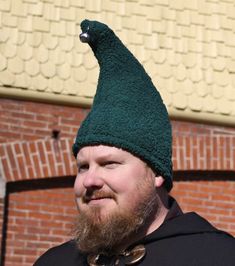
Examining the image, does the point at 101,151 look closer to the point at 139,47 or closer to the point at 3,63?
the point at 3,63

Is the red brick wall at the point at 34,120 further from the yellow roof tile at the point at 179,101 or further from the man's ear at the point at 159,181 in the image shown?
the man's ear at the point at 159,181

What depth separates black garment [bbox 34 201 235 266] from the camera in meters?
2.95

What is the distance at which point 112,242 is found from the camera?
9.89 feet

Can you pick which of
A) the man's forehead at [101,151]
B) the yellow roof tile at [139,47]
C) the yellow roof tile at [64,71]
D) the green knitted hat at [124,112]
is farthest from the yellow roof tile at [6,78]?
the man's forehead at [101,151]

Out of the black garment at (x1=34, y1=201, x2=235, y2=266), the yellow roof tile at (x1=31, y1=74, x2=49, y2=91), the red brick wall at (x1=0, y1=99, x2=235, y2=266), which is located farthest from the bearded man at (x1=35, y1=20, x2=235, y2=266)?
the yellow roof tile at (x1=31, y1=74, x2=49, y2=91)

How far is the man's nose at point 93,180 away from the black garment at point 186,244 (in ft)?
1.00

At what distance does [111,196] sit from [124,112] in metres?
0.43

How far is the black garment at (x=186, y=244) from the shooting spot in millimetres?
2953

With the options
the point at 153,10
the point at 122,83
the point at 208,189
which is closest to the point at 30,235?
the point at 208,189

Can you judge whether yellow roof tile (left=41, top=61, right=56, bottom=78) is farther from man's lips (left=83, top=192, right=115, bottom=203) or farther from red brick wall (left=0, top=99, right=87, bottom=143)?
man's lips (left=83, top=192, right=115, bottom=203)

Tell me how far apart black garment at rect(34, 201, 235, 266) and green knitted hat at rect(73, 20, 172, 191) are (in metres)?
0.19

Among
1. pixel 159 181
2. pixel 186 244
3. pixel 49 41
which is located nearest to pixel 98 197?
pixel 159 181

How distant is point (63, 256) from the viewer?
334 centimetres

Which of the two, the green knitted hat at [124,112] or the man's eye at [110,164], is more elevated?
the green knitted hat at [124,112]
